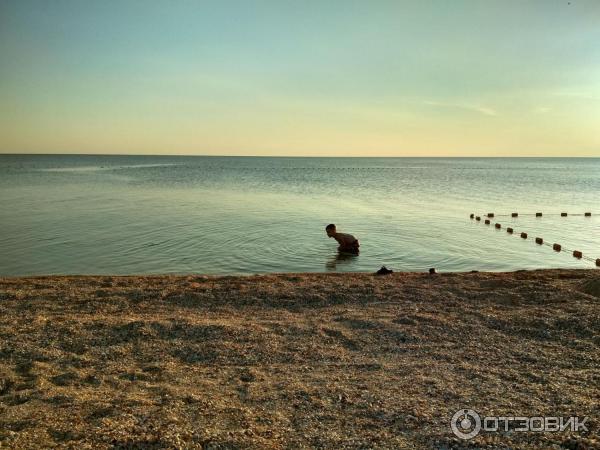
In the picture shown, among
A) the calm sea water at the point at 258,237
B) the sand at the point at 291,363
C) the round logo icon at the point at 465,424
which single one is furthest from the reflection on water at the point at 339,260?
the round logo icon at the point at 465,424

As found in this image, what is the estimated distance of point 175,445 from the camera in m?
4.71

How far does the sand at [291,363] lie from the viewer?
5.06 metres

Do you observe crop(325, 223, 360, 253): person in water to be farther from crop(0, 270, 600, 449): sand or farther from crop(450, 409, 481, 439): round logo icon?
crop(450, 409, 481, 439): round logo icon

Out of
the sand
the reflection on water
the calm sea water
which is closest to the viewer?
the sand

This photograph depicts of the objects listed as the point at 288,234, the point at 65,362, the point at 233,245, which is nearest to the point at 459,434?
the point at 65,362

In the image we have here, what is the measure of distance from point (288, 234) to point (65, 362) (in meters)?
16.1

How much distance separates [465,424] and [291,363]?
2910 millimetres

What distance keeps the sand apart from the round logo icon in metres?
0.09

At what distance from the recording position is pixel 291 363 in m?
7.22

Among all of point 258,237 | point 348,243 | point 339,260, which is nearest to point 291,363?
point 339,260

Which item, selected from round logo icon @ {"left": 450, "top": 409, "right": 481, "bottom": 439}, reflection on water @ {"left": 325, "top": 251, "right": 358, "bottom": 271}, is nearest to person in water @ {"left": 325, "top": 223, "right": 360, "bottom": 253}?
reflection on water @ {"left": 325, "top": 251, "right": 358, "bottom": 271}

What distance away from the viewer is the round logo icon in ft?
16.6

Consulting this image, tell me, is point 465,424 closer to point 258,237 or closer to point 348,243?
point 348,243

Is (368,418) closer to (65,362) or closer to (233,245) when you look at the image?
(65,362)
